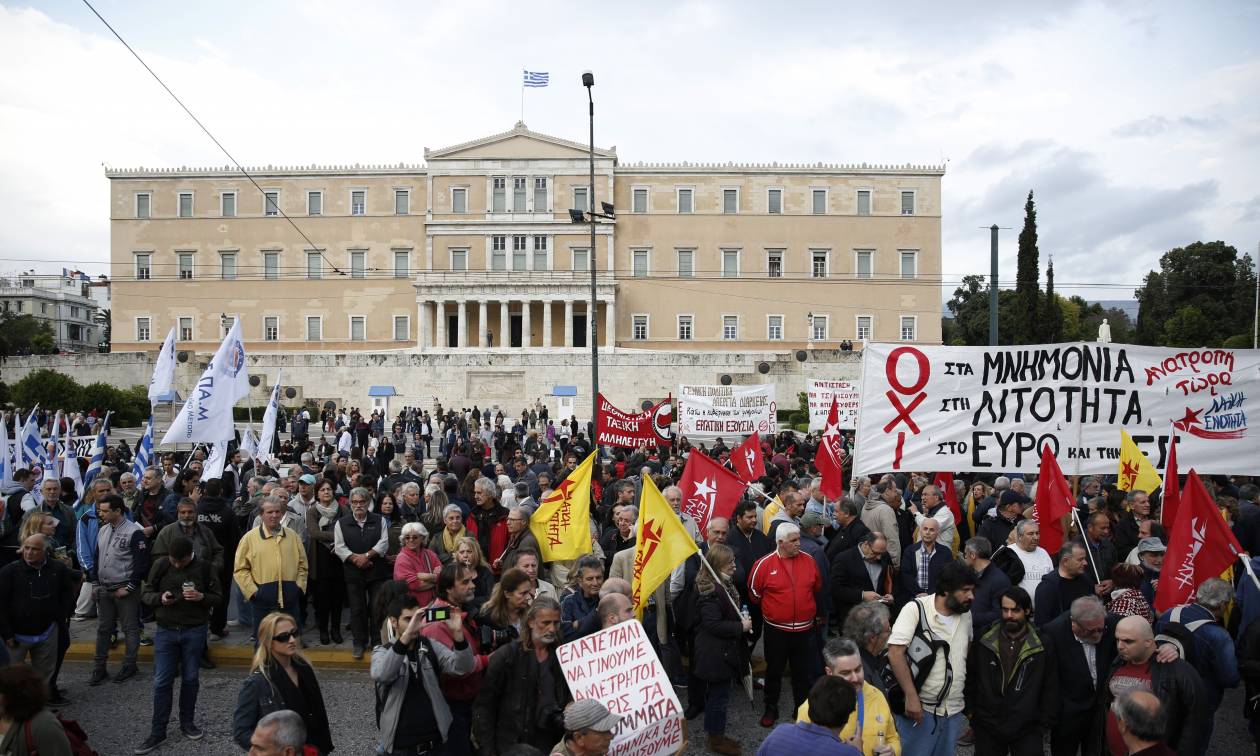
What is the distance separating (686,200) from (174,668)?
1916 inches

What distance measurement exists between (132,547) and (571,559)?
139 inches

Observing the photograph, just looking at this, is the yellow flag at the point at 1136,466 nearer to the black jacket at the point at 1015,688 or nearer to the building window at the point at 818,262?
the black jacket at the point at 1015,688

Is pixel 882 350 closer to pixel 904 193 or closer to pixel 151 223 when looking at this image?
pixel 904 193

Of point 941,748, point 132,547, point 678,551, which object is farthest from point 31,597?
point 941,748

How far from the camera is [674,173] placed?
51.9 m

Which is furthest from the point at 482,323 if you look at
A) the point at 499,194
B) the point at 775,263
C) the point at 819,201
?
the point at 819,201

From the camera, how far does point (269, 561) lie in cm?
672

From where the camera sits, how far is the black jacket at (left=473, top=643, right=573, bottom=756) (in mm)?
4059

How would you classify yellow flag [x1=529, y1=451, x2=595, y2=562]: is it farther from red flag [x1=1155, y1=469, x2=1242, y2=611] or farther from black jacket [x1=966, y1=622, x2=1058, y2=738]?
red flag [x1=1155, y1=469, x2=1242, y2=611]

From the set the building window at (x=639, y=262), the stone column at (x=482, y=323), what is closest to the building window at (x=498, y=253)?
→ the stone column at (x=482, y=323)

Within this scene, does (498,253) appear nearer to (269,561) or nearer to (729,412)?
(729,412)

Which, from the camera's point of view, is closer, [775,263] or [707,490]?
[707,490]

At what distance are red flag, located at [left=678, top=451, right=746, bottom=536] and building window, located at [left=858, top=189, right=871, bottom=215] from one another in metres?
47.6

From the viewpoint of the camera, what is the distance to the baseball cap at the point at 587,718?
324 cm
